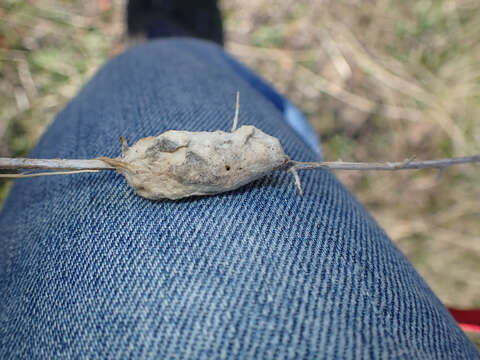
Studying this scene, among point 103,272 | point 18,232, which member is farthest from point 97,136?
point 103,272

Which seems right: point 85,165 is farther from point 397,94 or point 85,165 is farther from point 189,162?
point 397,94

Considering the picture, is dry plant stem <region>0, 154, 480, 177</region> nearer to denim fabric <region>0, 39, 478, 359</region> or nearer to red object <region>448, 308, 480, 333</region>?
denim fabric <region>0, 39, 478, 359</region>

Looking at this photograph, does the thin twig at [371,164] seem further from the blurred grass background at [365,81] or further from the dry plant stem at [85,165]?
the blurred grass background at [365,81]

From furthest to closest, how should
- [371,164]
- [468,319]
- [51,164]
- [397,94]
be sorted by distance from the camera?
1. [397,94]
2. [468,319]
3. [371,164]
4. [51,164]

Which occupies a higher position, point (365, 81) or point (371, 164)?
point (371, 164)

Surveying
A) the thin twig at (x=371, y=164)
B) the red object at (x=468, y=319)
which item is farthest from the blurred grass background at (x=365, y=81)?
the thin twig at (x=371, y=164)

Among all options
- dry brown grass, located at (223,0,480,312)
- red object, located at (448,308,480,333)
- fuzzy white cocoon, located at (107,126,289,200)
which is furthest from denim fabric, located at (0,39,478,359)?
dry brown grass, located at (223,0,480,312)

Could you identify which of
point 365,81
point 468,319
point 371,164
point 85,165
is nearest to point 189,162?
point 85,165
